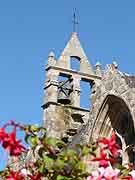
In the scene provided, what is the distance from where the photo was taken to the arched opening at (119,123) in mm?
13203

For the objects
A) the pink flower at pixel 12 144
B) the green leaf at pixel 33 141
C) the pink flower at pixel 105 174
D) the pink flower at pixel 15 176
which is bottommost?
the pink flower at pixel 105 174

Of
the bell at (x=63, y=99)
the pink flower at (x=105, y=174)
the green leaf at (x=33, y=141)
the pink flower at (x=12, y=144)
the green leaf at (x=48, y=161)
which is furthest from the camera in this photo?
the bell at (x=63, y=99)

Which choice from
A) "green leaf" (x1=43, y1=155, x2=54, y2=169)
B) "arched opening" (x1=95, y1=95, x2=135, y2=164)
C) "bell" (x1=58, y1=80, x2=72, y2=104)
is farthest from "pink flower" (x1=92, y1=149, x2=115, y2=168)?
"bell" (x1=58, y1=80, x2=72, y2=104)

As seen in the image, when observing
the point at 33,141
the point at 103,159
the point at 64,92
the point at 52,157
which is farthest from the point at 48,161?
the point at 64,92

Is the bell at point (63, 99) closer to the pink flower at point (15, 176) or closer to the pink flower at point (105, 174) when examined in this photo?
the pink flower at point (15, 176)

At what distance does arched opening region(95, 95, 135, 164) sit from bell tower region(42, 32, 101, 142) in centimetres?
406

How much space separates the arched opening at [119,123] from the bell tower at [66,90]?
406 cm

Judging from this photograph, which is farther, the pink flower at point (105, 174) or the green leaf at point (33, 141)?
the green leaf at point (33, 141)

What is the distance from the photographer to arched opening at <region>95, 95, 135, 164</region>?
13.2 metres

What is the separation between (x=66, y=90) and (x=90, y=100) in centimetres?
688

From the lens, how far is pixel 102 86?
13586mm

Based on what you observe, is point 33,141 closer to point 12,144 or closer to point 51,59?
point 12,144

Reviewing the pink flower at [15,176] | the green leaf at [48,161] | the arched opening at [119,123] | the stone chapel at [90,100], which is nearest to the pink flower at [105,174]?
the green leaf at [48,161]

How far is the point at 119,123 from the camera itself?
1415cm
